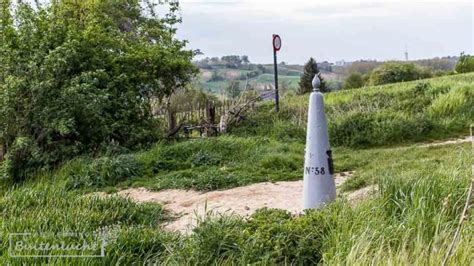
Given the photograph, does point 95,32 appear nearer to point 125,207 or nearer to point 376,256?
point 125,207

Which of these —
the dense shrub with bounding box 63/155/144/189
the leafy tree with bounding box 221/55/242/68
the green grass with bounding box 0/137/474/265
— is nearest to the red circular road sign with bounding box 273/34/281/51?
the dense shrub with bounding box 63/155/144/189

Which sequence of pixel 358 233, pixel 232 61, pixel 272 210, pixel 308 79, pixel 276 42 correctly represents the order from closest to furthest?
1. pixel 358 233
2. pixel 272 210
3. pixel 276 42
4. pixel 308 79
5. pixel 232 61

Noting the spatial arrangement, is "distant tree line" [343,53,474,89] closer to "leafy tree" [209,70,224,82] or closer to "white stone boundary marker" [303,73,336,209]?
"leafy tree" [209,70,224,82]

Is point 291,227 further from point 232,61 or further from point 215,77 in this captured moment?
point 232,61

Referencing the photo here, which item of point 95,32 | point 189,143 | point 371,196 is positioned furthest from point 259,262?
point 95,32

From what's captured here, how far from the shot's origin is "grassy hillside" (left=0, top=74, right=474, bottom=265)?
3061 mm

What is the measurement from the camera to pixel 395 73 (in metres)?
20.2

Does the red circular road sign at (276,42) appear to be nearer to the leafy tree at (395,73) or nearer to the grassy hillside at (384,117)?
the grassy hillside at (384,117)

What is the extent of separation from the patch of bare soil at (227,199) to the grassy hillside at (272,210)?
18 cm

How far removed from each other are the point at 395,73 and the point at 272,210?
1769cm

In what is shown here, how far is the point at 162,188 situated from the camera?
19.9 ft

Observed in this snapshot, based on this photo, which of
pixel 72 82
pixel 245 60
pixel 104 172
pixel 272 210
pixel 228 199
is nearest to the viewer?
pixel 272 210

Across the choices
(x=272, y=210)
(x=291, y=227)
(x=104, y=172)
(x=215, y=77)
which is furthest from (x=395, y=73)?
(x=291, y=227)

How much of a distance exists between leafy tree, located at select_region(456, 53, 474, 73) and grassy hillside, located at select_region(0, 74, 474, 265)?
10.8 metres
